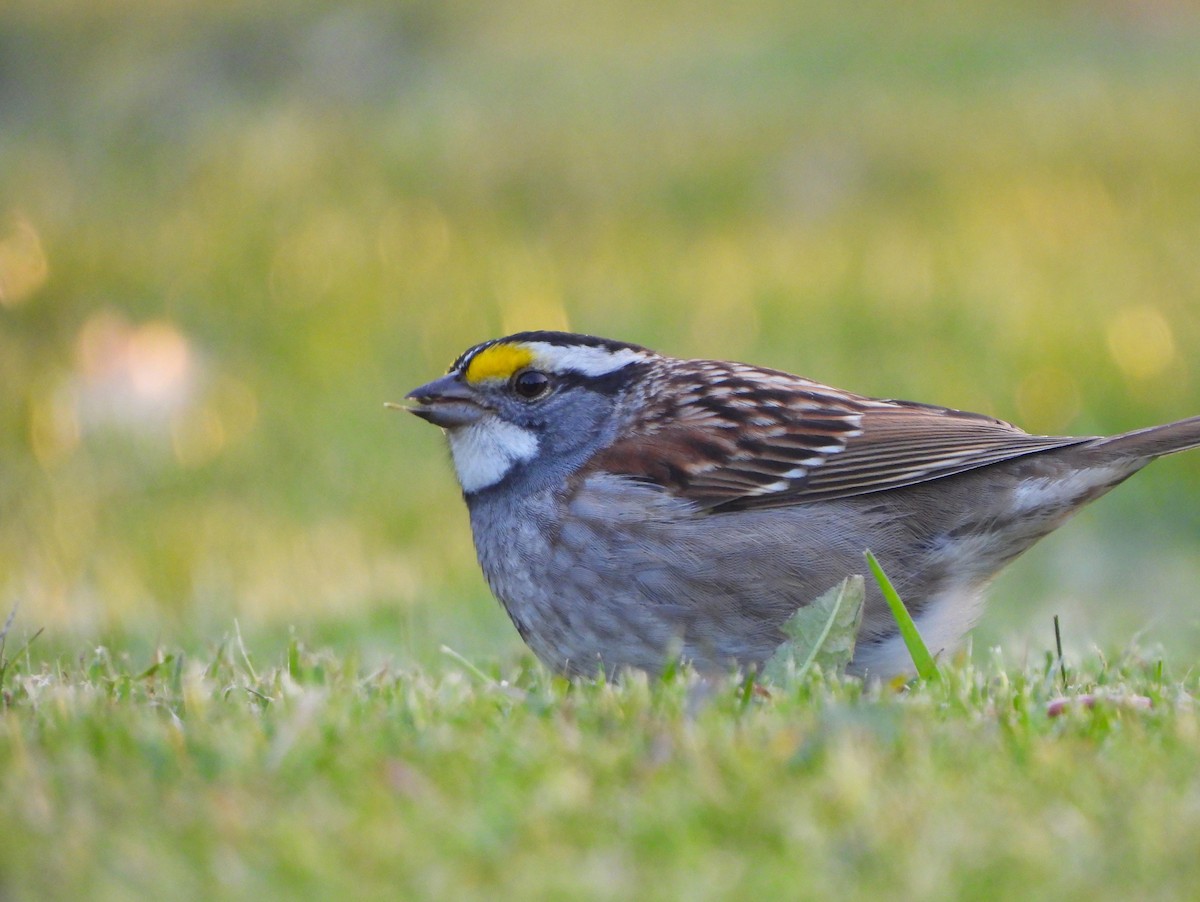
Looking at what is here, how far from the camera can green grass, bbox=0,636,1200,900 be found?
2303 mm

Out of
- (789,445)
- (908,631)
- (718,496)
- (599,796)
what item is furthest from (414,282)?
(599,796)

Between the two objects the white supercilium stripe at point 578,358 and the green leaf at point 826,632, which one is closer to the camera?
the green leaf at point 826,632

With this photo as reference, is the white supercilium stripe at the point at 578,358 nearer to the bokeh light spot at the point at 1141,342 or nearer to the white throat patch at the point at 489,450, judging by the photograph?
the white throat patch at the point at 489,450

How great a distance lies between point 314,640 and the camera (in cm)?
591

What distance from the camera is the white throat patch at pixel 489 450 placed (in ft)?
15.3

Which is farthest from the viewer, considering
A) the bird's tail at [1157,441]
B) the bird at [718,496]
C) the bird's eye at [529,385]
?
the bird's eye at [529,385]

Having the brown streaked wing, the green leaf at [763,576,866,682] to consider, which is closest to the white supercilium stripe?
the brown streaked wing

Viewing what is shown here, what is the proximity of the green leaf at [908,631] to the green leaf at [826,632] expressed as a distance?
0.27 feet

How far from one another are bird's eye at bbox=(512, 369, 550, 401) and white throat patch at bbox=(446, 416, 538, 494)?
115 millimetres

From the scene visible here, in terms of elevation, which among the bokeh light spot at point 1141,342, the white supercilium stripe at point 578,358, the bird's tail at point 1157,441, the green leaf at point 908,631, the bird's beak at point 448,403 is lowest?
the green leaf at point 908,631

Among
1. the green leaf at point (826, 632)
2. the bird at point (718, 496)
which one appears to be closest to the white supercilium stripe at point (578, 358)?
the bird at point (718, 496)

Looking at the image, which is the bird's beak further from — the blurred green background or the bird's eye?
the blurred green background

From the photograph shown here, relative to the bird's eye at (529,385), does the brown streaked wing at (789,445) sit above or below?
below

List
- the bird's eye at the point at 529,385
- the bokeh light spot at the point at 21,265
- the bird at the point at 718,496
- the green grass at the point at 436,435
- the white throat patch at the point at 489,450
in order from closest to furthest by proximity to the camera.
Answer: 1. the green grass at the point at 436,435
2. the bird at the point at 718,496
3. the white throat patch at the point at 489,450
4. the bird's eye at the point at 529,385
5. the bokeh light spot at the point at 21,265
